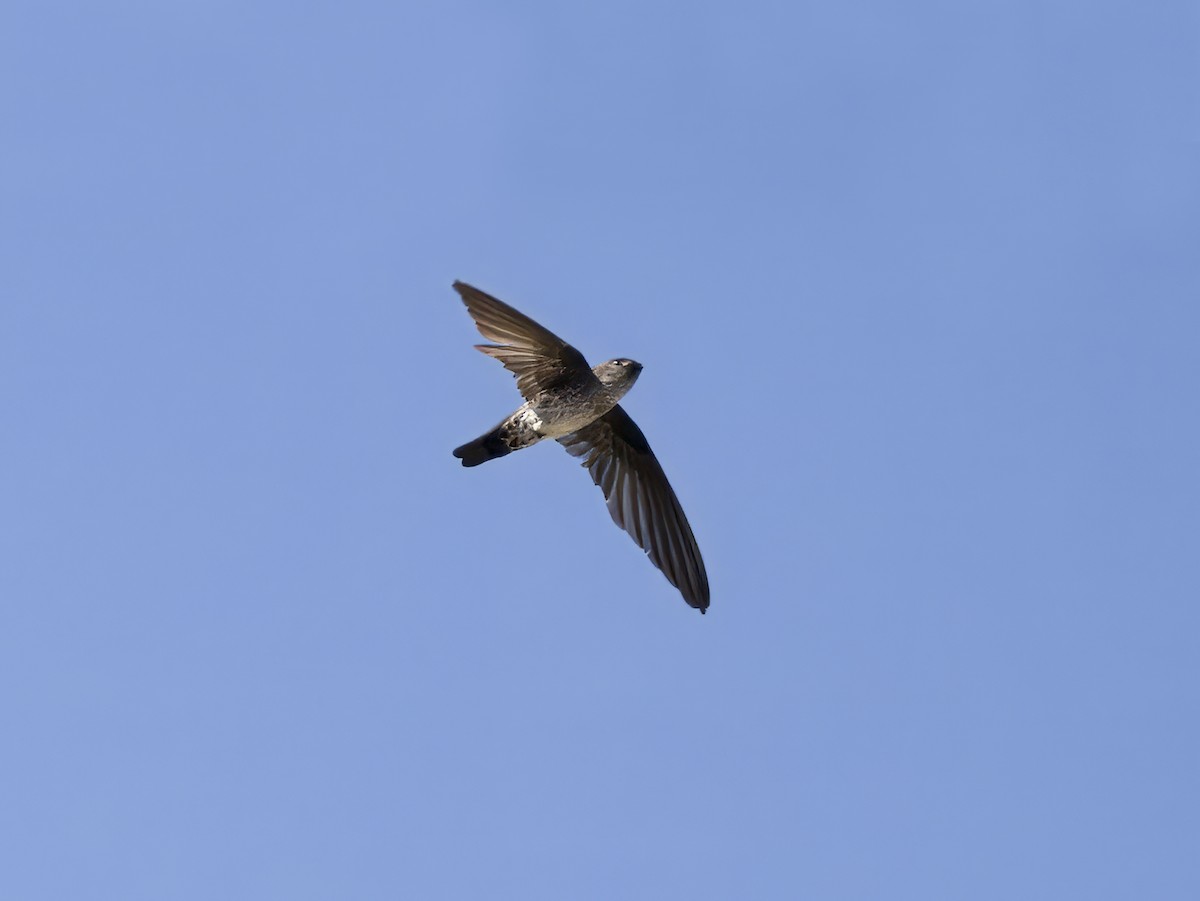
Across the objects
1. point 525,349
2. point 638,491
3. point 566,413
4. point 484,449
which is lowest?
point 484,449

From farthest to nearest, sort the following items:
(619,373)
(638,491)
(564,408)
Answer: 1. (638,491)
2. (619,373)
3. (564,408)

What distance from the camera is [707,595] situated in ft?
50.0

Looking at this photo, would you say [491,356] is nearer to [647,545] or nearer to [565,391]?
[565,391]

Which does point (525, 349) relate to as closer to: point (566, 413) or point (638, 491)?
point (566, 413)

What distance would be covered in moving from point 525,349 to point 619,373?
1011 millimetres

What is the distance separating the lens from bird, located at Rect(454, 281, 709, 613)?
14117mm

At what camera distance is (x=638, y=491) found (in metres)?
15.8

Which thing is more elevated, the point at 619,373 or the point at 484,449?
the point at 619,373

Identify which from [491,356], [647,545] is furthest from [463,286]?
[647,545]

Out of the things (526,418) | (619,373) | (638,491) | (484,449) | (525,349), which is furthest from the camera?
(638,491)

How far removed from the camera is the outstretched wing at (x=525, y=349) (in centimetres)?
1389

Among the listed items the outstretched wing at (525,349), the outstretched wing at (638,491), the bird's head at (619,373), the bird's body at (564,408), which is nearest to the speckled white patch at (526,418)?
the bird's body at (564,408)

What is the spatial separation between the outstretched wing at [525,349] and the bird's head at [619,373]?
0.29 meters

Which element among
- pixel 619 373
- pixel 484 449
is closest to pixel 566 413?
pixel 619 373
